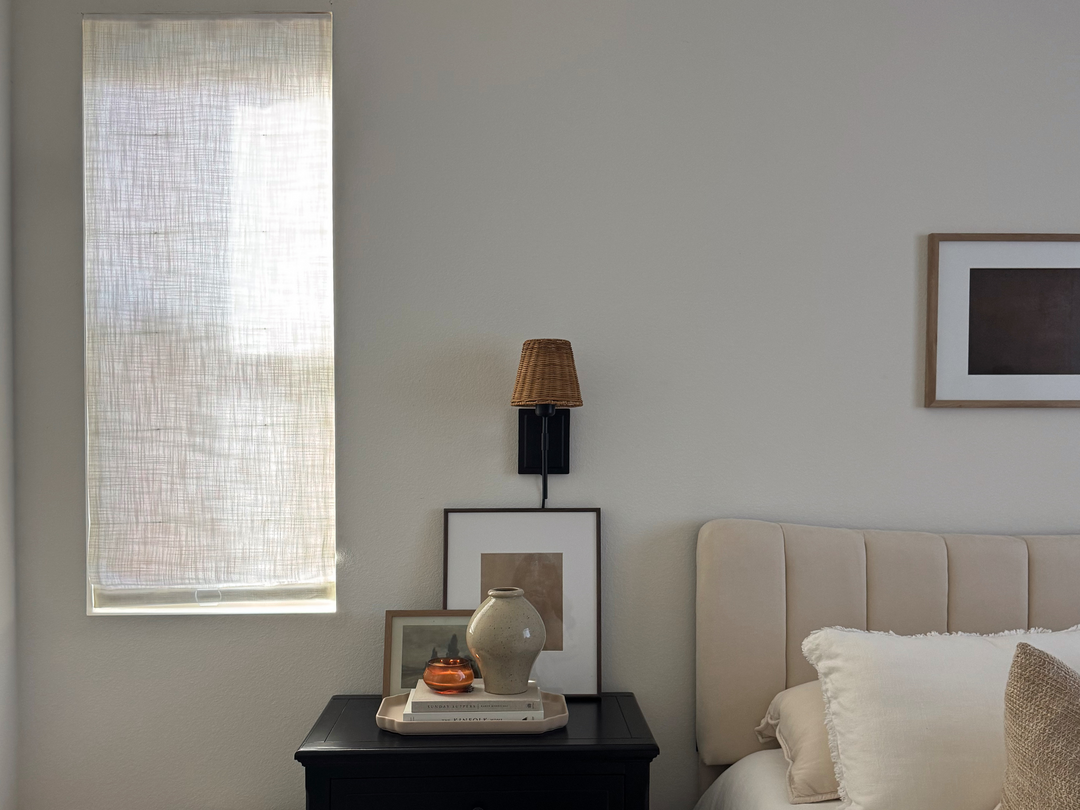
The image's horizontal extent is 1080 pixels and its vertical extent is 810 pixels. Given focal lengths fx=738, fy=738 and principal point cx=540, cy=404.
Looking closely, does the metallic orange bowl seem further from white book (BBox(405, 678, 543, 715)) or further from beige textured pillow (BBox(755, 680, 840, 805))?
beige textured pillow (BBox(755, 680, 840, 805))

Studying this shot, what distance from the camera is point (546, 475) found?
1.80 m

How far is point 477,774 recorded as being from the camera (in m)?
1.47

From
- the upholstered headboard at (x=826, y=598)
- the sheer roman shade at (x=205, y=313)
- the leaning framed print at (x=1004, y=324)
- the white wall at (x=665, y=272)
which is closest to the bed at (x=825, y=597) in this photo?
the upholstered headboard at (x=826, y=598)

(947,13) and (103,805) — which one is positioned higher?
(947,13)

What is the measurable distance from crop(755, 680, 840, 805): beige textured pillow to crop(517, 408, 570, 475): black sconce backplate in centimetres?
72

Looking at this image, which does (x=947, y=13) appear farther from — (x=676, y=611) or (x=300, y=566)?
(x=300, y=566)

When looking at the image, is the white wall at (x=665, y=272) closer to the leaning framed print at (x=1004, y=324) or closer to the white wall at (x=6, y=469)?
the leaning framed print at (x=1004, y=324)

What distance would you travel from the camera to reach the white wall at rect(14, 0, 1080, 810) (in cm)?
183

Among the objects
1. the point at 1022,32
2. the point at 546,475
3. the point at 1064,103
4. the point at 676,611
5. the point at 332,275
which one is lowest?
the point at 676,611

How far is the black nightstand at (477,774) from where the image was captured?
1457 mm

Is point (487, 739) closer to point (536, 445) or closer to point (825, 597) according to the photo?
point (536, 445)

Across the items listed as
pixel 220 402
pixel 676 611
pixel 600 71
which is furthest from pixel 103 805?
pixel 600 71

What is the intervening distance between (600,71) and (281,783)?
1.93 meters

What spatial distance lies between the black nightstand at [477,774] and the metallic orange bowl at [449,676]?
100 millimetres
